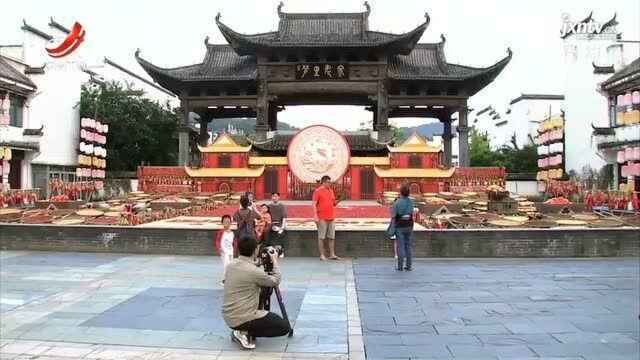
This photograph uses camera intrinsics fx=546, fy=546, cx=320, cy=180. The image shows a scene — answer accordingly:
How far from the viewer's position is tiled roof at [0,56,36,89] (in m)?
27.3

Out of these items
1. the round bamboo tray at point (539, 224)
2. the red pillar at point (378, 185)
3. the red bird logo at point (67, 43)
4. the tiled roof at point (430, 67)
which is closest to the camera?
the round bamboo tray at point (539, 224)

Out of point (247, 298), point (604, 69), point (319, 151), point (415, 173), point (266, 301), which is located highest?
point (604, 69)

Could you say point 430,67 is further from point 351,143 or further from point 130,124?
point 130,124

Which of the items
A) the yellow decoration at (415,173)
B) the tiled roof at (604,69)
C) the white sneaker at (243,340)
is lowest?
the white sneaker at (243,340)

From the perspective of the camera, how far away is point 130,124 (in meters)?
32.9

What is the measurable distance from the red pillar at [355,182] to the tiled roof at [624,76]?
13652 millimetres

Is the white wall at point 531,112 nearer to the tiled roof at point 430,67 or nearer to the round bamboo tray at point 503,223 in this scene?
the tiled roof at point 430,67

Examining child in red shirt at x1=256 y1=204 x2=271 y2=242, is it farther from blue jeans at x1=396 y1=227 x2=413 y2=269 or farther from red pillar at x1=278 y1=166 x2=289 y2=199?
red pillar at x1=278 y1=166 x2=289 y2=199

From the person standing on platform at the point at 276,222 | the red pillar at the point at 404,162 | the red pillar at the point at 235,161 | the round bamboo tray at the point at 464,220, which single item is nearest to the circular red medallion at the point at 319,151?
the red pillar at the point at 404,162

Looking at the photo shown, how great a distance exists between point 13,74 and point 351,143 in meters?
18.4

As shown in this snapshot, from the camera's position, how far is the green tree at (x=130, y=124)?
1297 inches

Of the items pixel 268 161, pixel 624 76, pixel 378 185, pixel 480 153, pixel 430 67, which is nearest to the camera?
pixel 624 76

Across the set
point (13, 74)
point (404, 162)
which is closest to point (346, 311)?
point (404, 162)

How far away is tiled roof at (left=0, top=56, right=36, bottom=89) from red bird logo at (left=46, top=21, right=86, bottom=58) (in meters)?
2.21
